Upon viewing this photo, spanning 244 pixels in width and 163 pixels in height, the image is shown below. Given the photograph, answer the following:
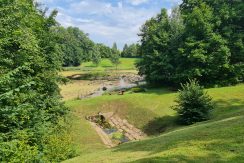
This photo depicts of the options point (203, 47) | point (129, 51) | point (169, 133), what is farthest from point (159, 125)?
point (129, 51)

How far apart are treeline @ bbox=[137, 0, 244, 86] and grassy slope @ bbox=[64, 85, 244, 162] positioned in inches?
213

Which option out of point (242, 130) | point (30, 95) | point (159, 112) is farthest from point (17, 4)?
point (159, 112)

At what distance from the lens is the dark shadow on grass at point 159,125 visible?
105 ft

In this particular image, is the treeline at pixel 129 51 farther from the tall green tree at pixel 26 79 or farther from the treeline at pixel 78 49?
the tall green tree at pixel 26 79

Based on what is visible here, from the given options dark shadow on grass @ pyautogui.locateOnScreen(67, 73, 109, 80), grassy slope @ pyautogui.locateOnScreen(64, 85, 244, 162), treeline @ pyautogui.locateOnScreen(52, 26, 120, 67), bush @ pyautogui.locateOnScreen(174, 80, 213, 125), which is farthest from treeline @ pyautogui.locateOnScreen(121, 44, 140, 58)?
bush @ pyautogui.locateOnScreen(174, 80, 213, 125)

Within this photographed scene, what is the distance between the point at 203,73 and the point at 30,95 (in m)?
31.3

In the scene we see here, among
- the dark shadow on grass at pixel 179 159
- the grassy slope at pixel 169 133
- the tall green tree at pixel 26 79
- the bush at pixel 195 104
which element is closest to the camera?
the dark shadow on grass at pixel 179 159

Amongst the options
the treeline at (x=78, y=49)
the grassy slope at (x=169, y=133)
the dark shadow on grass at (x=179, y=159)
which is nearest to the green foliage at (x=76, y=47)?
the treeline at (x=78, y=49)

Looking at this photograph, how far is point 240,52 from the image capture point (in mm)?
45469

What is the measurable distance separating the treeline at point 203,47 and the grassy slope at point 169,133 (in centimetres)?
540

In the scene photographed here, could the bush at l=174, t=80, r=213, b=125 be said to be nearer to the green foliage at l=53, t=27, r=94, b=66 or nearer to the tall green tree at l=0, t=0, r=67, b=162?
the tall green tree at l=0, t=0, r=67, b=162

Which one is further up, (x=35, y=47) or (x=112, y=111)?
(x=35, y=47)

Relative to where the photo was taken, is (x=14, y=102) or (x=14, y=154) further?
(x=14, y=102)

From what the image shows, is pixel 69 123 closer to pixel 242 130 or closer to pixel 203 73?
pixel 242 130
